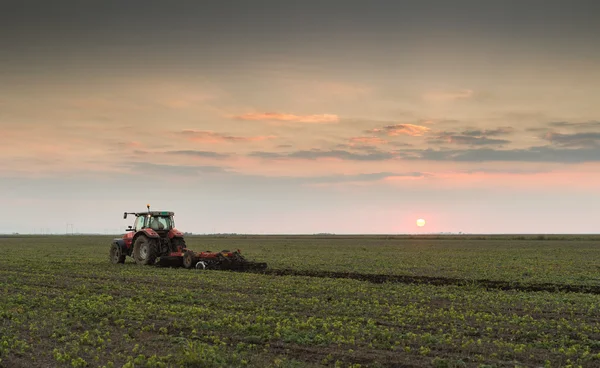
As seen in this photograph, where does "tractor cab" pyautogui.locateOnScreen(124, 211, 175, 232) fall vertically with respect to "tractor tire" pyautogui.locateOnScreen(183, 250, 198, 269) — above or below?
above

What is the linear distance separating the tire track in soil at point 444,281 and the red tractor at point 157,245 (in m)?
2.94

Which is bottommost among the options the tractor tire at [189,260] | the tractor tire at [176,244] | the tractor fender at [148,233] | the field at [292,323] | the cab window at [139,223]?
the field at [292,323]

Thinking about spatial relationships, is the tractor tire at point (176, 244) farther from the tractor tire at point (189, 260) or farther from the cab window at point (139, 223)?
the tractor tire at point (189, 260)

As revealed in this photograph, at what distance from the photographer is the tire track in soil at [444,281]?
2767cm

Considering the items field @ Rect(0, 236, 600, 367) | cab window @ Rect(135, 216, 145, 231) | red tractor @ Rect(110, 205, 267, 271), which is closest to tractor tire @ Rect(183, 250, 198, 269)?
red tractor @ Rect(110, 205, 267, 271)

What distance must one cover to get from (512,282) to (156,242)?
73.0ft

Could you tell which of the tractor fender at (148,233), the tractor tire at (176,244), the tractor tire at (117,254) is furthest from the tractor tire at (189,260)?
the tractor tire at (117,254)

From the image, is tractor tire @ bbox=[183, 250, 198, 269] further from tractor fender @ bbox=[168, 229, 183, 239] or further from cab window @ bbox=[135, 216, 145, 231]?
cab window @ bbox=[135, 216, 145, 231]

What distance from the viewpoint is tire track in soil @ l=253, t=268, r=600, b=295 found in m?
27.7

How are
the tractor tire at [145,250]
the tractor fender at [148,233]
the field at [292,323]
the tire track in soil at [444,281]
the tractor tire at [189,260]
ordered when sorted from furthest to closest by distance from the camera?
the tractor tire at [145,250]
the tractor fender at [148,233]
the tractor tire at [189,260]
the tire track in soil at [444,281]
the field at [292,323]

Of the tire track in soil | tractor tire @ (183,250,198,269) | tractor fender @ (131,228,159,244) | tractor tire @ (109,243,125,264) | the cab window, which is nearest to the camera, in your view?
the tire track in soil

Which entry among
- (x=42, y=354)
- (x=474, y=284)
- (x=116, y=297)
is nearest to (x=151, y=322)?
(x=42, y=354)

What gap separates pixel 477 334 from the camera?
634 inches

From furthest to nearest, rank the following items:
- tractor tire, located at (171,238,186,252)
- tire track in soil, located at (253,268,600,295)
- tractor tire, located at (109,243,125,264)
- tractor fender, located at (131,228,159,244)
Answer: tractor tire, located at (109,243,125,264), tractor tire, located at (171,238,186,252), tractor fender, located at (131,228,159,244), tire track in soil, located at (253,268,600,295)
